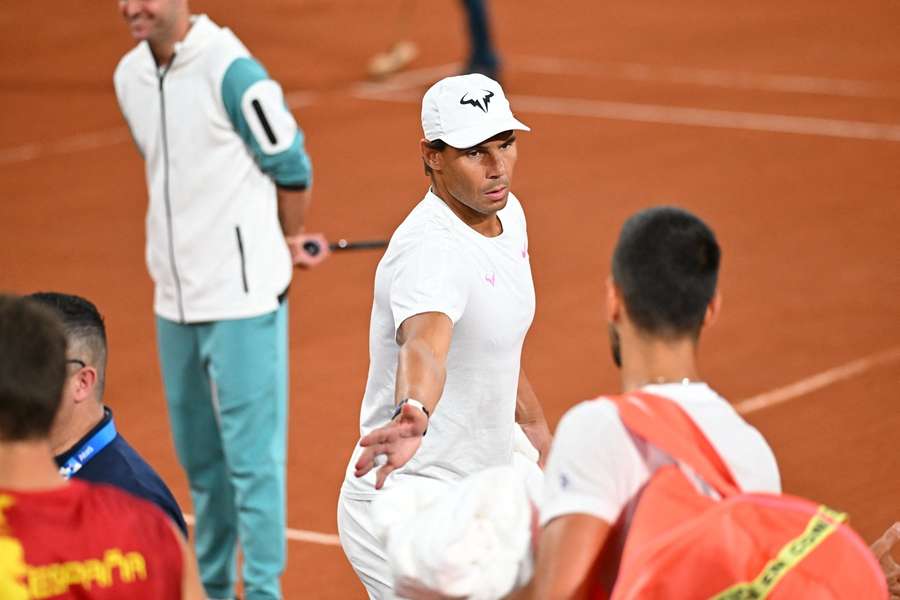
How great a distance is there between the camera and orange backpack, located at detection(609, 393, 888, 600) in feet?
12.1

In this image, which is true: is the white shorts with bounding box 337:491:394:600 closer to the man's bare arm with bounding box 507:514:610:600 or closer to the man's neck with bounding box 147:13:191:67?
the man's bare arm with bounding box 507:514:610:600

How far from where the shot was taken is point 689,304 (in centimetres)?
402

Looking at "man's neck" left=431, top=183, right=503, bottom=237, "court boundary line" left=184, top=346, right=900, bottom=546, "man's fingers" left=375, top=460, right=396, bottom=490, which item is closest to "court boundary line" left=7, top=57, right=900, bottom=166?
"court boundary line" left=184, top=346, right=900, bottom=546

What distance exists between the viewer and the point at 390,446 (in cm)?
459

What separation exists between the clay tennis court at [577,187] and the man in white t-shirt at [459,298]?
8.15 ft

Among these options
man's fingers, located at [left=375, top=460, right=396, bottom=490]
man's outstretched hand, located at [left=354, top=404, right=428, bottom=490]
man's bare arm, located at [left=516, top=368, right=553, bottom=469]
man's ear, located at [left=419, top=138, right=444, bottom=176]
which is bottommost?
man's bare arm, located at [left=516, top=368, right=553, bottom=469]

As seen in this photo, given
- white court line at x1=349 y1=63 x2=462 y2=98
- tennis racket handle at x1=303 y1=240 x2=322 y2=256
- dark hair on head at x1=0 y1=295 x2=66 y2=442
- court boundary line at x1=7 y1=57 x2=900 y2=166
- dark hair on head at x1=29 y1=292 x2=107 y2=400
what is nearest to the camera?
dark hair on head at x1=0 y1=295 x2=66 y2=442

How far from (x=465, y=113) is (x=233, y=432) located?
2.42 m

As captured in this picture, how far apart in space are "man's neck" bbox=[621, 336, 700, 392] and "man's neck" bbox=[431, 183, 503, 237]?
1779mm

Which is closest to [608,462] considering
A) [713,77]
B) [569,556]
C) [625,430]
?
[625,430]

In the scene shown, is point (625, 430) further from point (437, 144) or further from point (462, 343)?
point (437, 144)

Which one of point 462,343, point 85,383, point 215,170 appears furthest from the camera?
point 215,170

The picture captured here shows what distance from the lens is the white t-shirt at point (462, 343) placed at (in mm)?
5512

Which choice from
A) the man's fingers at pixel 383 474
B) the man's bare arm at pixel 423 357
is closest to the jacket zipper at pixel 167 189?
the man's bare arm at pixel 423 357
